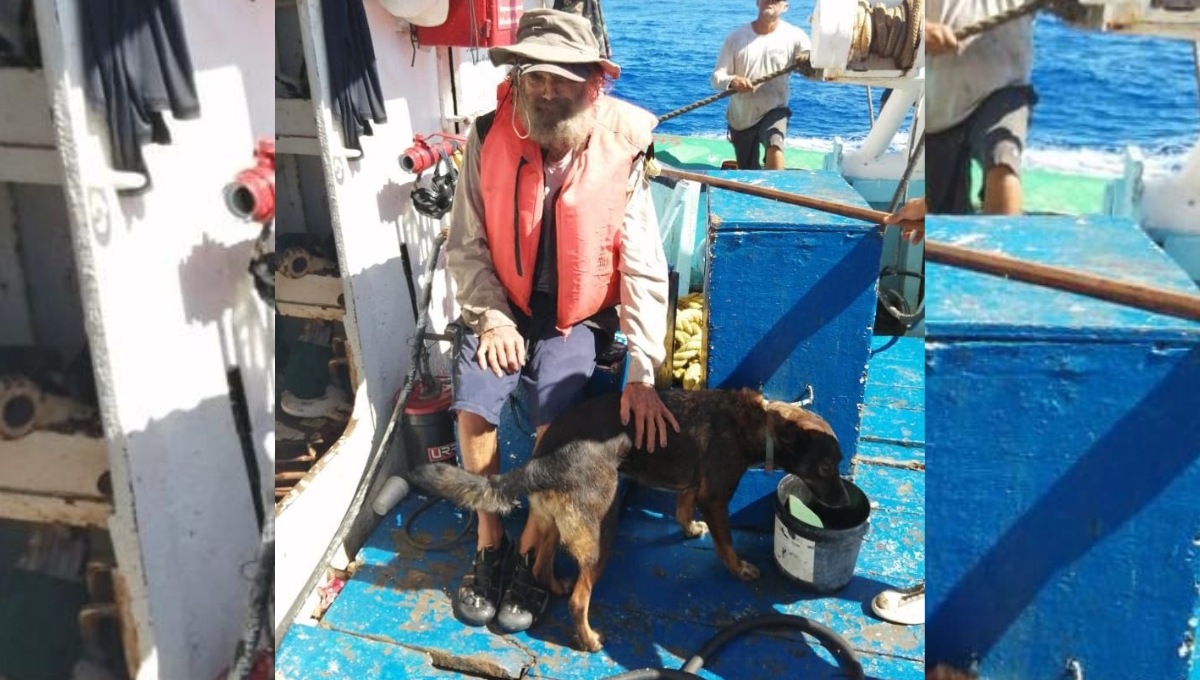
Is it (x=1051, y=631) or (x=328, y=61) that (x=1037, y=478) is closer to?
(x=1051, y=631)

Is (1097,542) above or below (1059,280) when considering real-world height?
below

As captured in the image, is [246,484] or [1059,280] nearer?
[246,484]

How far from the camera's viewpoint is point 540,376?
9.63ft

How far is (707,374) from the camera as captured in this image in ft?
10.6

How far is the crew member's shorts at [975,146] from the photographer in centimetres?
74

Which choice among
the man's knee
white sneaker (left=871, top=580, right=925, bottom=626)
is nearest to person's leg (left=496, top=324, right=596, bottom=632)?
the man's knee

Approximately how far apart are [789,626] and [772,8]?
18.6 feet

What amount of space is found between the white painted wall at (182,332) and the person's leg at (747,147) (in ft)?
22.3

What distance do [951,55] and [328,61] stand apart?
0.75 meters

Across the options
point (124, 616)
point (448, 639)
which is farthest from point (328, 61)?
point (448, 639)

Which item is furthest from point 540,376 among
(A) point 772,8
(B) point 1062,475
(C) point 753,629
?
(A) point 772,8

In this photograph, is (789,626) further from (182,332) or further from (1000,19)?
(182,332)

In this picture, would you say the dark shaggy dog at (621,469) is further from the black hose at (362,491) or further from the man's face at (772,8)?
the man's face at (772,8)

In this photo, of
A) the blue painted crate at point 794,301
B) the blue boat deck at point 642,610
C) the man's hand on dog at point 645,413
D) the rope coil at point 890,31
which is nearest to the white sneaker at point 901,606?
the blue boat deck at point 642,610
